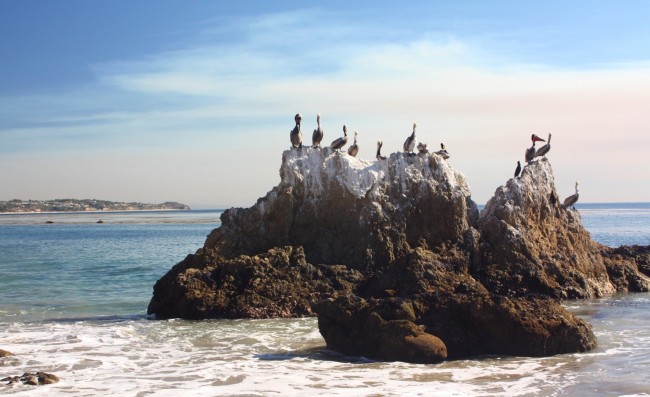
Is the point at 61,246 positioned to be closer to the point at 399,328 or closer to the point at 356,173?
the point at 356,173

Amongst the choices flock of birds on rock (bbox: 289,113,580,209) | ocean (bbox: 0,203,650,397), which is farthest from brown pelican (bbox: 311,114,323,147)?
ocean (bbox: 0,203,650,397)

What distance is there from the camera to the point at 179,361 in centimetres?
1390

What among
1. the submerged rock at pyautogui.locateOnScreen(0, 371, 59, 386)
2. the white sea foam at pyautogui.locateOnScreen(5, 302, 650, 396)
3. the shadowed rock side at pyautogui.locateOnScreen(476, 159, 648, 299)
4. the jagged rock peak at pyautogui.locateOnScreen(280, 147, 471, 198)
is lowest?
the white sea foam at pyautogui.locateOnScreen(5, 302, 650, 396)

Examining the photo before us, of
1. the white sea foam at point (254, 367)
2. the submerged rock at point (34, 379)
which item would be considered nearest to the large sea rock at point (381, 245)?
the white sea foam at point (254, 367)

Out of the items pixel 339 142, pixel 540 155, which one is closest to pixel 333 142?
pixel 339 142

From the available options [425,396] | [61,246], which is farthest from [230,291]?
[61,246]

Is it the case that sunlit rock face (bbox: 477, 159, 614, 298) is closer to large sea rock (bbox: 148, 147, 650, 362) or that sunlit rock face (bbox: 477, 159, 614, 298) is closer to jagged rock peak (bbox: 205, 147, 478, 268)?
large sea rock (bbox: 148, 147, 650, 362)

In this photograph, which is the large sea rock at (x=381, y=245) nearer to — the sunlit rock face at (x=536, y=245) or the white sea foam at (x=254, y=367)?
the sunlit rock face at (x=536, y=245)

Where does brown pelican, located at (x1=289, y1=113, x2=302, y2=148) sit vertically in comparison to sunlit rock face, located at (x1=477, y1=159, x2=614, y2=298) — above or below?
above

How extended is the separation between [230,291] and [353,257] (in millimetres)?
3424

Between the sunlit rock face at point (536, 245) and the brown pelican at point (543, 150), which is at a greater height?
the brown pelican at point (543, 150)

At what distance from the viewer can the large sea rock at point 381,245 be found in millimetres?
19094

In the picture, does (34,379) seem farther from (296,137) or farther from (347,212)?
(296,137)

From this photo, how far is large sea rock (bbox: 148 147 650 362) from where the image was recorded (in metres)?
19.1
